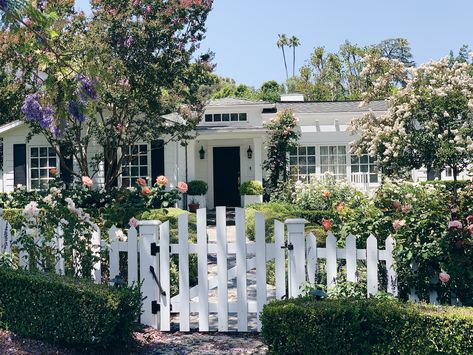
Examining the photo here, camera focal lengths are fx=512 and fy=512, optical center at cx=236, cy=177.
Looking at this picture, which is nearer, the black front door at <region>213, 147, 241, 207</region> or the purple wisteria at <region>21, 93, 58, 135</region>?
the purple wisteria at <region>21, 93, 58, 135</region>

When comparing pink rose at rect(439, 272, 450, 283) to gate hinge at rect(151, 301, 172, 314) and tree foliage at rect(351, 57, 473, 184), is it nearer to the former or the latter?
gate hinge at rect(151, 301, 172, 314)

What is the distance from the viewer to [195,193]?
A: 55.1ft

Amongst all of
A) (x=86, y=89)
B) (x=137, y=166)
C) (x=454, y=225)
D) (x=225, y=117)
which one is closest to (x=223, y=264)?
(x=454, y=225)

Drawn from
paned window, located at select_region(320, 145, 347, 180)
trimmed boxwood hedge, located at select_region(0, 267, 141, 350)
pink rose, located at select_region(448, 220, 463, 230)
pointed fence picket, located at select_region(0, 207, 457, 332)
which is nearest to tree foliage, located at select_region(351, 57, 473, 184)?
paned window, located at select_region(320, 145, 347, 180)

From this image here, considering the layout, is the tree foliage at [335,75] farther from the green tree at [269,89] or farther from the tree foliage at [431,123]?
the tree foliage at [431,123]

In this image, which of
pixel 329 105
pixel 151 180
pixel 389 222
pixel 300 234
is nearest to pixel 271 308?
pixel 300 234

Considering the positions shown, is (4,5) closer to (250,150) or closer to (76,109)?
(76,109)

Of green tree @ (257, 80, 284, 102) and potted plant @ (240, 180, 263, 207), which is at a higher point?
green tree @ (257, 80, 284, 102)

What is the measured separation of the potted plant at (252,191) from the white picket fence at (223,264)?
1168 cm

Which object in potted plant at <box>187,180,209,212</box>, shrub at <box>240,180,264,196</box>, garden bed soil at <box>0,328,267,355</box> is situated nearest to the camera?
garden bed soil at <box>0,328,267,355</box>

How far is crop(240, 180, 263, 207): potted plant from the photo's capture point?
17.1m

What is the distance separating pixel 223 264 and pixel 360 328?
1.66m

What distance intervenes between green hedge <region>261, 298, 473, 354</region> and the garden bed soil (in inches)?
30.7

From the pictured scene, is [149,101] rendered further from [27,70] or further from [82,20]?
[27,70]
